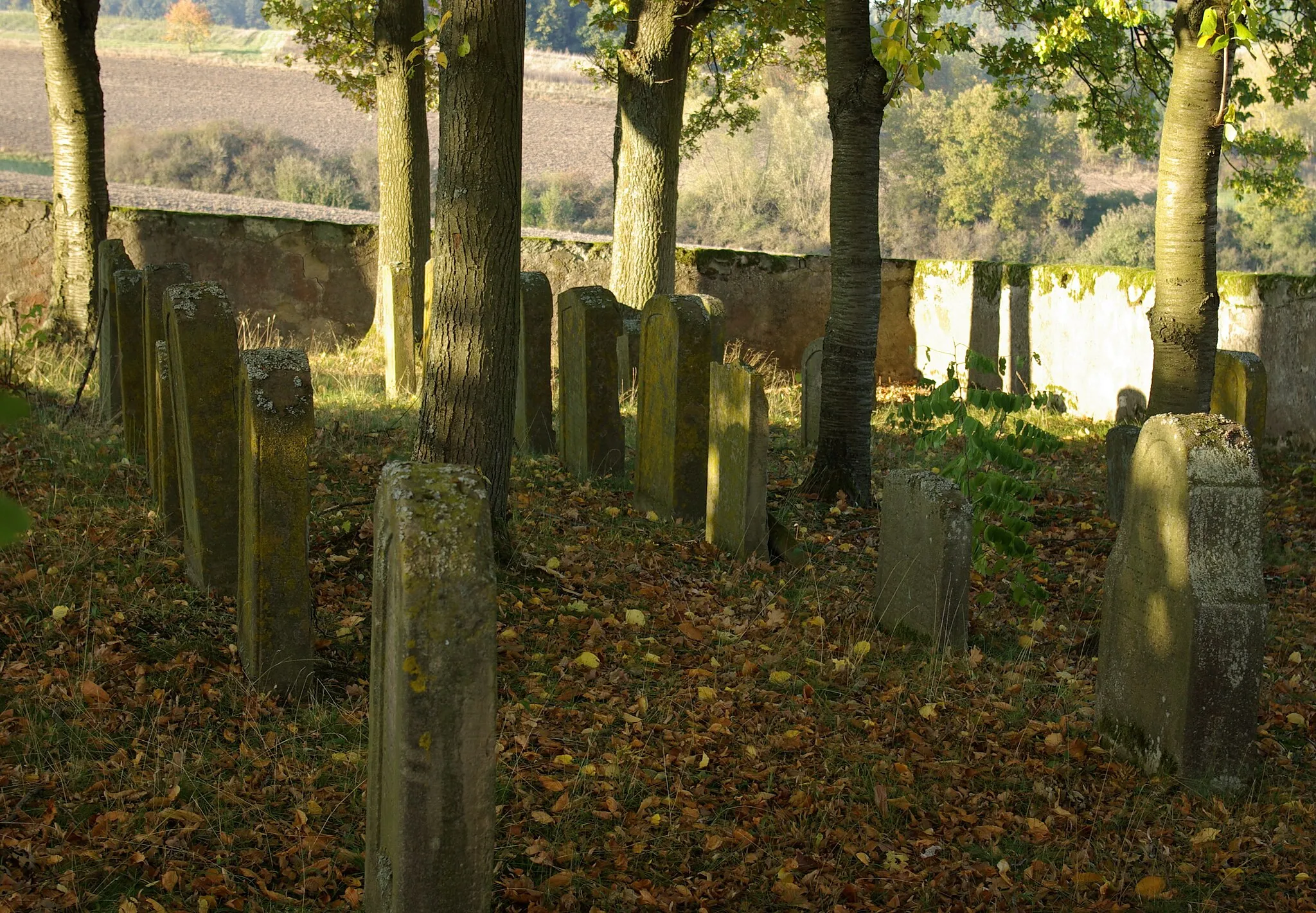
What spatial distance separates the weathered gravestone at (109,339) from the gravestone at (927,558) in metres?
5.60

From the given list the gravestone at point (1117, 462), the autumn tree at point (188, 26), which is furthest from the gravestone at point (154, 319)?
the autumn tree at point (188, 26)

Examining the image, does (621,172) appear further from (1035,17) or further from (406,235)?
(1035,17)

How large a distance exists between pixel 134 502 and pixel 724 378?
11.3ft

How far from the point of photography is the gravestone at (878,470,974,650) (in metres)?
5.19

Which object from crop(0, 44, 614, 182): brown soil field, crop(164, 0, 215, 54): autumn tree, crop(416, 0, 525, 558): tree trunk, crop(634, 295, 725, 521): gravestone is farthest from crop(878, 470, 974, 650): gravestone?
crop(164, 0, 215, 54): autumn tree

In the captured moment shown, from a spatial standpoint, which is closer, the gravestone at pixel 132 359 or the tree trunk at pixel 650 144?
the gravestone at pixel 132 359

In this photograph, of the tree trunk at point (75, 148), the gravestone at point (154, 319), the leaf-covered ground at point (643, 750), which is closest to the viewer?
the leaf-covered ground at point (643, 750)

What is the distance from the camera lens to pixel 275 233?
44.4 feet

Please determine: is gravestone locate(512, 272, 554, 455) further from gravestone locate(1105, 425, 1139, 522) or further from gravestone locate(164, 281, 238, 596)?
gravestone locate(1105, 425, 1139, 522)

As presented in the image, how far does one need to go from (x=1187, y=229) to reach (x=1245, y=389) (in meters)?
1.68

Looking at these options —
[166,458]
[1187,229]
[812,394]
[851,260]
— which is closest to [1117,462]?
[1187,229]

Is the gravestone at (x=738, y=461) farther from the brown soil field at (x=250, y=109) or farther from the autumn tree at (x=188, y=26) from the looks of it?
the autumn tree at (x=188, y=26)

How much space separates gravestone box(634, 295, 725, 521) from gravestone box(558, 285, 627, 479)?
34.7 inches

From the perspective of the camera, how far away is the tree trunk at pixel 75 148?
9320 mm
